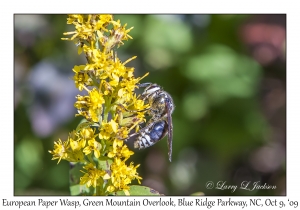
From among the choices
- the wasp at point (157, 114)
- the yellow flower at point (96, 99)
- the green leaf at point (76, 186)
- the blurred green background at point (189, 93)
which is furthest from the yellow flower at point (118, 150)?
the blurred green background at point (189, 93)

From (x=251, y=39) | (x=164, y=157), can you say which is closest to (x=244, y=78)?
(x=251, y=39)

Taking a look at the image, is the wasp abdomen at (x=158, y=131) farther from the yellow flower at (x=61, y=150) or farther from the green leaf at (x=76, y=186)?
the yellow flower at (x=61, y=150)

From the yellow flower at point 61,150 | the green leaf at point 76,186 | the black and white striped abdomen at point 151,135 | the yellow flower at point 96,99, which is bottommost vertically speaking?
the green leaf at point 76,186

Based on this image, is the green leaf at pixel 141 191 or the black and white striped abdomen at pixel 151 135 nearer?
the green leaf at pixel 141 191

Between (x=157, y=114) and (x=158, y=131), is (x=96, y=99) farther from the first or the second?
(x=157, y=114)

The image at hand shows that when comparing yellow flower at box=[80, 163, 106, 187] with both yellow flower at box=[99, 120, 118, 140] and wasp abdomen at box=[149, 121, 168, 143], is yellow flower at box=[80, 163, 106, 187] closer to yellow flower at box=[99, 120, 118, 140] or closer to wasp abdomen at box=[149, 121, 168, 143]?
yellow flower at box=[99, 120, 118, 140]

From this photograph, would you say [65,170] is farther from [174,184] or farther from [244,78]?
[244,78]

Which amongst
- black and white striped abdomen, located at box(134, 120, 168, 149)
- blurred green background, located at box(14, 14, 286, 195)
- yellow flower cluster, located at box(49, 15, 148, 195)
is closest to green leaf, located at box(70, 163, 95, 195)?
yellow flower cluster, located at box(49, 15, 148, 195)
